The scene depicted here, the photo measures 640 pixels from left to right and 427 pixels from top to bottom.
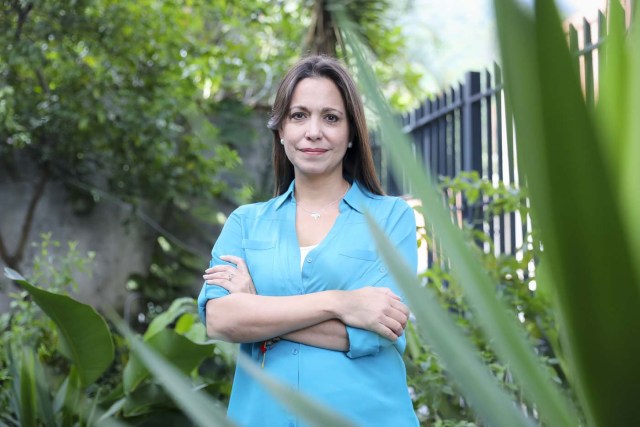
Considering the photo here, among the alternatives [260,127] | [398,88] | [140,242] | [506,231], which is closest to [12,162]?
[140,242]

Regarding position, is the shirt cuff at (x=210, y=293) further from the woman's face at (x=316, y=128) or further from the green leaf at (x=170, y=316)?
the green leaf at (x=170, y=316)

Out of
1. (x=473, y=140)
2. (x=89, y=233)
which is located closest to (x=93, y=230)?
(x=89, y=233)

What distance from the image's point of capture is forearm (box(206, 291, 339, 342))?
1.89m

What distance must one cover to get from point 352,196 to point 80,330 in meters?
1.63

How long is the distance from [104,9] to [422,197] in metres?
6.19

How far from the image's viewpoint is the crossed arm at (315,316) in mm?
1892

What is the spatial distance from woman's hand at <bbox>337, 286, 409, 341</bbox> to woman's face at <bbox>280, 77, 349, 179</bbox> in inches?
14.2

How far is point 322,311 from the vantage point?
1.89 m

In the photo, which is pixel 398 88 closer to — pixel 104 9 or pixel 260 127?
pixel 260 127

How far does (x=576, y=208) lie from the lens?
444 mm

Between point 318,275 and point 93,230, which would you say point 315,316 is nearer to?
point 318,275

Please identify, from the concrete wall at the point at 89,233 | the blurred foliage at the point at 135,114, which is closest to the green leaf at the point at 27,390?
the blurred foliage at the point at 135,114

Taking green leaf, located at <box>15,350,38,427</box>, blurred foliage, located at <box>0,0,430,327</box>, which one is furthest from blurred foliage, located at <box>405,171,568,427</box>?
blurred foliage, located at <box>0,0,430,327</box>

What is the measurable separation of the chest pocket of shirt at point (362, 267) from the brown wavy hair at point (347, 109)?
28cm
